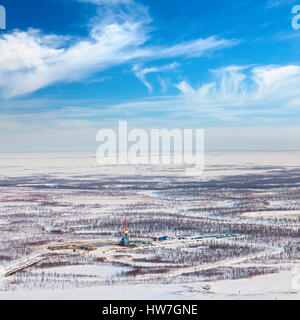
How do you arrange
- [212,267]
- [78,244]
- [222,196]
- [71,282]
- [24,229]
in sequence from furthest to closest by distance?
[222,196]
[24,229]
[78,244]
[212,267]
[71,282]

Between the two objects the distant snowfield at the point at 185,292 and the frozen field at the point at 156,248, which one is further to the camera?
the frozen field at the point at 156,248

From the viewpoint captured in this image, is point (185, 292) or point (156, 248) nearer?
point (185, 292)

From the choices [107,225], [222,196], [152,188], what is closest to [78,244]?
[107,225]

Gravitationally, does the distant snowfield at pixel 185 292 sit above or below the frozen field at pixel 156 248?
below

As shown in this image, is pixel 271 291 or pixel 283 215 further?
pixel 283 215

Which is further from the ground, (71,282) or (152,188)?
(152,188)

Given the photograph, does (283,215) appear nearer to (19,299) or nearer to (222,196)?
(222,196)

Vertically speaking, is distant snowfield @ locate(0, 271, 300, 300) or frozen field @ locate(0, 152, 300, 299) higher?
frozen field @ locate(0, 152, 300, 299)
